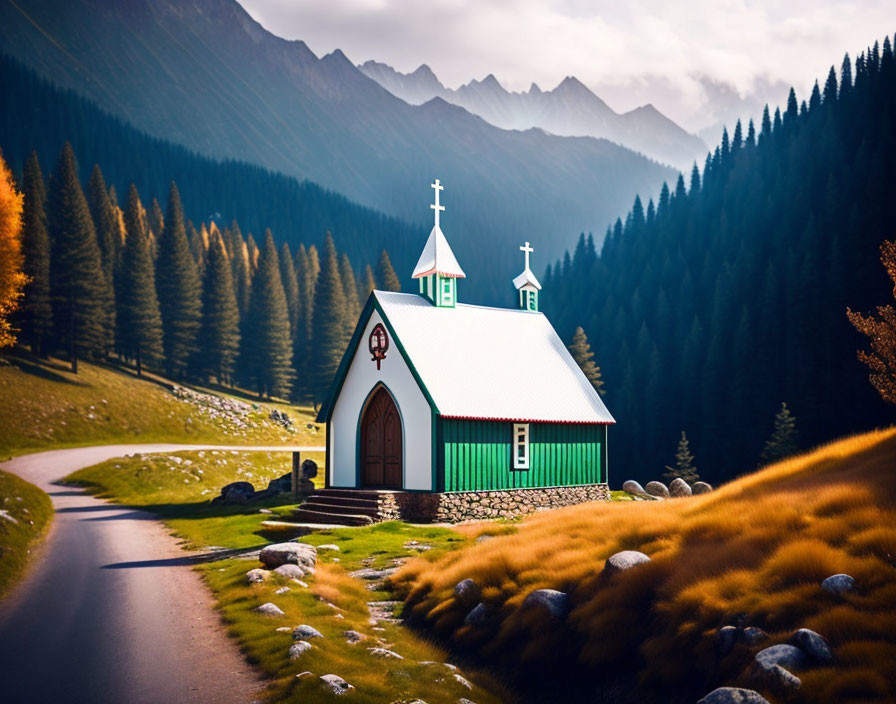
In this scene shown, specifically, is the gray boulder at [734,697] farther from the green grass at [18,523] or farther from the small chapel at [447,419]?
the small chapel at [447,419]

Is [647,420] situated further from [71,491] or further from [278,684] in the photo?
[278,684]

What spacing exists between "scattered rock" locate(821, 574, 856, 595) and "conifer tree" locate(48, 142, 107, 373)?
6333cm

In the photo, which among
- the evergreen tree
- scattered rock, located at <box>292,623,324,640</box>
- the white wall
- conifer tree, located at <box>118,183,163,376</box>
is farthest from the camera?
conifer tree, located at <box>118,183,163,376</box>

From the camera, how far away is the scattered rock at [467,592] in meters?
14.1

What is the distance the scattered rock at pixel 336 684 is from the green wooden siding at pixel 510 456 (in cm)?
1820

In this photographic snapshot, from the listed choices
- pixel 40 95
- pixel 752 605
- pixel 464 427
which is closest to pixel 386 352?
pixel 464 427

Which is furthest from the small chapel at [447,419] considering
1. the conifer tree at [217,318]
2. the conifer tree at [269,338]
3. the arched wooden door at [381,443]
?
the conifer tree at [269,338]

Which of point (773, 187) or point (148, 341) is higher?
point (773, 187)

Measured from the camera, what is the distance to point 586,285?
11819 cm

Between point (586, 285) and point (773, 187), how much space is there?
94.5 feet

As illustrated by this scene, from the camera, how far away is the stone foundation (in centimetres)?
2797

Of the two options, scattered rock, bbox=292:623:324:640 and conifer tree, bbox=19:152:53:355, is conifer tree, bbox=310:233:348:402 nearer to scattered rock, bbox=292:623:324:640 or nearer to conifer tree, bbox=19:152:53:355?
conifer tree, bbox=19:152:53:355

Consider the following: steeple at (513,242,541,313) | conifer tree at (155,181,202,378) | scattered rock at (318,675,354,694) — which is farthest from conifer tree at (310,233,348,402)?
scattered rock at (318,675,354,694)

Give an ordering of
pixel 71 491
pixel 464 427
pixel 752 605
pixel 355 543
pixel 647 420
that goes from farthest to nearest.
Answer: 1. pixel 647 420
2. pixel 71 491
3. pixel 464 427
4. pixel 355 543
5. pixel 752 605
